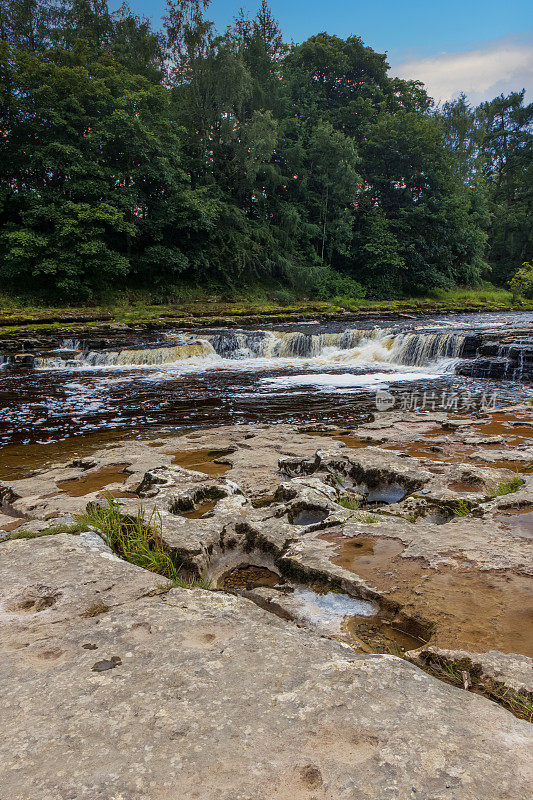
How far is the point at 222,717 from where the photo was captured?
1.40m

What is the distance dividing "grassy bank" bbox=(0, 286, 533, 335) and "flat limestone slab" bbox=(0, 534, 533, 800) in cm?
1781

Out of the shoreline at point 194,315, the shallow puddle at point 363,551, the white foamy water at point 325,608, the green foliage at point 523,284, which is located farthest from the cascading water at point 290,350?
Answer: the green foliage at point 523,284

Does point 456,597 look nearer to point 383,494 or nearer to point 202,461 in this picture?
point 383,494

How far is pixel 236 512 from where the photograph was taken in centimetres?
327

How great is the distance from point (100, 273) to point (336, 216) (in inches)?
694

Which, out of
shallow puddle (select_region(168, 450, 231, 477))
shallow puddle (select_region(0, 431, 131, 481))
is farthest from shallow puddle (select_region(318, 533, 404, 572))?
shallow puddle (select_region(0, 431, 131, 481))

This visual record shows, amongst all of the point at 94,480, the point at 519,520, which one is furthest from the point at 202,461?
the point at 519,520

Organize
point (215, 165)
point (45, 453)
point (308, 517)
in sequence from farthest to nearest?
point (215, 165), point (45, 453), point (308, 517)

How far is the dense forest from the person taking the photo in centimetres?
2267

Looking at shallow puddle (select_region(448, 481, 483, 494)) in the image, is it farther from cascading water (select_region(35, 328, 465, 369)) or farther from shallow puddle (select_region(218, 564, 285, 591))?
cascading water (select_region(35, 328, 465, 369))

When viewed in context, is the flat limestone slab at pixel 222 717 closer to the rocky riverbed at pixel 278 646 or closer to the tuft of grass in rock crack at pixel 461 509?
the rocky riverbed at pixel 278 646

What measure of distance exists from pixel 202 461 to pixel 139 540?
8.26 feet

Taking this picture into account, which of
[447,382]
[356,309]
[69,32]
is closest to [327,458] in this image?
[447,382]

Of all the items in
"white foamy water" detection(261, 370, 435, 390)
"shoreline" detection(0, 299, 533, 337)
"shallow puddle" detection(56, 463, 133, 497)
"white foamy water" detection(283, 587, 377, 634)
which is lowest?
"white foamy water" detection(261, 370, 435, 390)
